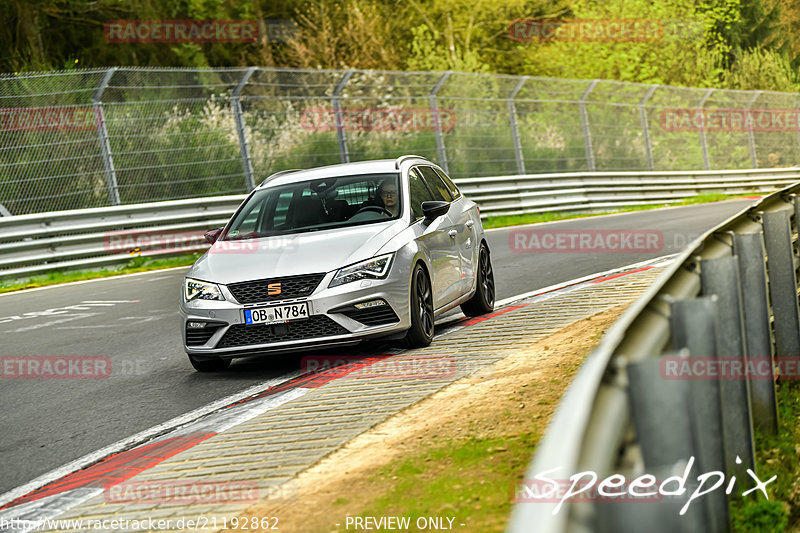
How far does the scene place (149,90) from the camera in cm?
2006

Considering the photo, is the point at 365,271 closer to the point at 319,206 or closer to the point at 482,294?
the point at 319,206

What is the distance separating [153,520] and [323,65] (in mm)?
35966

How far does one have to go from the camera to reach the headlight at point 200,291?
8.31 m

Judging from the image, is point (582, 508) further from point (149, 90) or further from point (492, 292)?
point (149, 90)

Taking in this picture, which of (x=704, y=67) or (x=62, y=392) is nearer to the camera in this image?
(x=62, y=392)

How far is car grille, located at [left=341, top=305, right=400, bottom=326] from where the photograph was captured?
814 centimetres

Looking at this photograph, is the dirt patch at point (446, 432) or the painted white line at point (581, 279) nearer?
the dirt patch at point (446, 432)

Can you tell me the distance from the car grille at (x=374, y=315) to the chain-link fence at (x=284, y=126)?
37.7 feet

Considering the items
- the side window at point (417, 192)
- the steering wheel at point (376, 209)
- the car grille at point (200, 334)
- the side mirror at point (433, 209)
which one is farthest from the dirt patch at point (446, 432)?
the car grille at point (200, 334)

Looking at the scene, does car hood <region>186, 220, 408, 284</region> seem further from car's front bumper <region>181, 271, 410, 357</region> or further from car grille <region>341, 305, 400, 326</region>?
car grille <region>341, 305, 400, 326</region>

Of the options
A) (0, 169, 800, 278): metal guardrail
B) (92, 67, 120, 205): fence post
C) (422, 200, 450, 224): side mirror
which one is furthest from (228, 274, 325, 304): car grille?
(92, 67, 120, 205): fence post

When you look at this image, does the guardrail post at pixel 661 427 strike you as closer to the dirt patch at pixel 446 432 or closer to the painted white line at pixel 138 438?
the dirt patch at pixel 446 432

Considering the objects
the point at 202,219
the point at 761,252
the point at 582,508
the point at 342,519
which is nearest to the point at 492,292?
the point at 761,252

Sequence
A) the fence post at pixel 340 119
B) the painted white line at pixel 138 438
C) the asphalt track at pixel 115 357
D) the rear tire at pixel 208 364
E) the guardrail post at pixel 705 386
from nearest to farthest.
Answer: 1. the guardrail post at pixel 705 386
2. the painted white line at pixel 138 438
3. the asphalt track at pixel 115 357
4. the rear tire at pixel 208 364
5. the fence post at pixel 340 119
